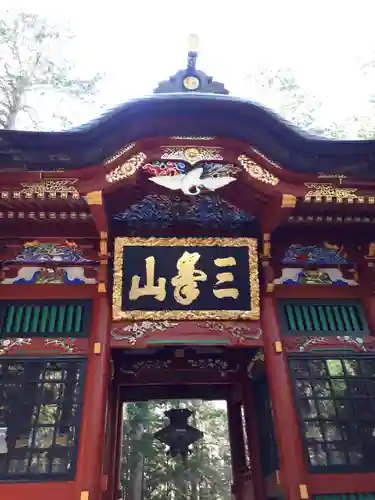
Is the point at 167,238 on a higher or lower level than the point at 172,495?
higher

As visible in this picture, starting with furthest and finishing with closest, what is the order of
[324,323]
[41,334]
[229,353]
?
[229,353] < [324,323] < [41,334]

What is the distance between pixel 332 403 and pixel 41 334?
3.90m

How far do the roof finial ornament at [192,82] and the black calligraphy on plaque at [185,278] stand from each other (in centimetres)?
239

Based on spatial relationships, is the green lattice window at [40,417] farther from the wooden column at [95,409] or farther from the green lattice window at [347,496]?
the green lattice window at [347,496]

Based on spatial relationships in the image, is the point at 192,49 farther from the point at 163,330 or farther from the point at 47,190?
the point at 163,330

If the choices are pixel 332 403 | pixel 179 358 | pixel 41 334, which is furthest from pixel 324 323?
pixel 41 334

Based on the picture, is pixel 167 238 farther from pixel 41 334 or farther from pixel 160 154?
pixel 41 334

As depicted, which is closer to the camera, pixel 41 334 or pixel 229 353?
pixel 41 334

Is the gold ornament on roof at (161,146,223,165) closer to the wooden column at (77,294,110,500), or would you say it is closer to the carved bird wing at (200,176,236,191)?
the carved bird wing at (200,176,236,191)

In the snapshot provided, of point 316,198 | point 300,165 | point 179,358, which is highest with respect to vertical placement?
point 300,165

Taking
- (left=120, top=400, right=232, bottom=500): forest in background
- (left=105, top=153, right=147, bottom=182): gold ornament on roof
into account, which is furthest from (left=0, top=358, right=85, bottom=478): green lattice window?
(left=120, top=400, right=232, bottom=500): forest in background

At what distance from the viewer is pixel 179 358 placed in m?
7.70

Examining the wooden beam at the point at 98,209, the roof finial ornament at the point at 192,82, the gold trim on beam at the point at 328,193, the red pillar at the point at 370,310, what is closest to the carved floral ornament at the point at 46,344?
the wooden beam at the point at 98,209

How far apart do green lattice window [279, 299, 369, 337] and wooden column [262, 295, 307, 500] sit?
0.83 ft
